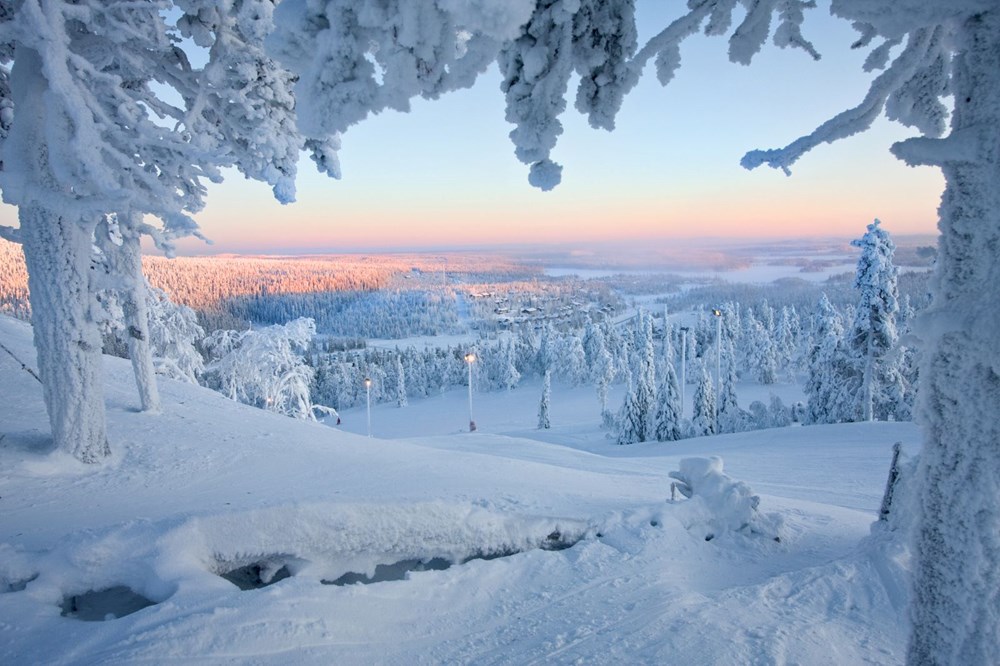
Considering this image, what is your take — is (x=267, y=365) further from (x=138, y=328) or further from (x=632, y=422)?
(x=632, y=422)

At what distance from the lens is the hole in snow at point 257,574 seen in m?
4.79

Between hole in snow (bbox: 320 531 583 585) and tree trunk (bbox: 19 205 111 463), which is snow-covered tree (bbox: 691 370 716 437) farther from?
tree trunk (bbox: 19 205 111 463)

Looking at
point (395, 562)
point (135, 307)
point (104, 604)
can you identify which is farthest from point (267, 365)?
point (104, 604)

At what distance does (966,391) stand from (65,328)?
8757mm

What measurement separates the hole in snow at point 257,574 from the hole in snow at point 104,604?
0.78m

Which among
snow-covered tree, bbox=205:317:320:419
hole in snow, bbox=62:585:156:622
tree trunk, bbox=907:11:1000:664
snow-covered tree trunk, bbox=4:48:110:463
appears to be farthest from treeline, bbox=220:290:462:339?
tree trunk, bbox=907:11:1000:664

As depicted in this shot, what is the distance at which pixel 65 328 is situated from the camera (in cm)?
654

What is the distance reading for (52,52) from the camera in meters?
5.55

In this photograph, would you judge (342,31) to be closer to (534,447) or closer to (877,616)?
(877,616)

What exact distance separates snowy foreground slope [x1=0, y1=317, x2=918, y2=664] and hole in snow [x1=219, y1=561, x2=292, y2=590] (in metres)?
0.03

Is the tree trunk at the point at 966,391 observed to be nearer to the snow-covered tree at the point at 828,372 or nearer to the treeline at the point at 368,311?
the snow-covered tree at the point at 828,372

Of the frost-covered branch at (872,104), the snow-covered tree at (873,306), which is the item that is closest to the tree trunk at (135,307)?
the frost-covered branch at (872,104)

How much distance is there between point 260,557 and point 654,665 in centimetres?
368

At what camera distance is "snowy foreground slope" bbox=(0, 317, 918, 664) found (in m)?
3.65
